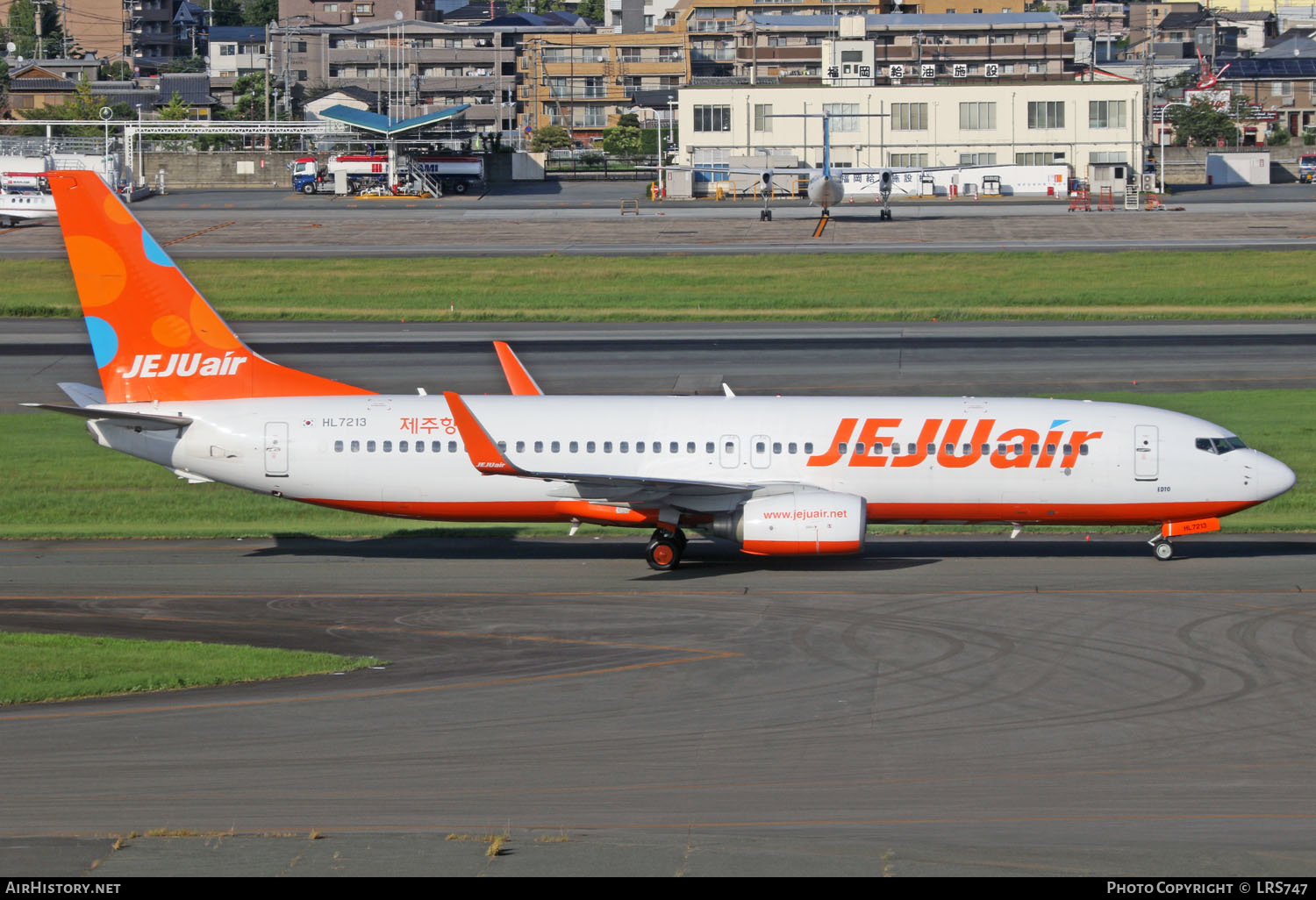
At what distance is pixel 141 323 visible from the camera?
3316 cm

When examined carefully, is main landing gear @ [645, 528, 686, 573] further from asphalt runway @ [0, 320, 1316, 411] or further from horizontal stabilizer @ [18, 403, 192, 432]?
asphalt runway @ [0, 320, 1316, 411]

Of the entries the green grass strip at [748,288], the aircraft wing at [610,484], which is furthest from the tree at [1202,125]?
the aircraft wing at [610,484]

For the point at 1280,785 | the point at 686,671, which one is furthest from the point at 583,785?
the point at 1280,785

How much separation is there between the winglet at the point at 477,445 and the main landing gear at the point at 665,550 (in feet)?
11.4

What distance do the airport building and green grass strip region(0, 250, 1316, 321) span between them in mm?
47653

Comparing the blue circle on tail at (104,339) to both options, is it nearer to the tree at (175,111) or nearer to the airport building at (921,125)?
the airport building at (921,125)

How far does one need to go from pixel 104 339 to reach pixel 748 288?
4577 cm

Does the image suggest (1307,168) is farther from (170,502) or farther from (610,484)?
(610,484)

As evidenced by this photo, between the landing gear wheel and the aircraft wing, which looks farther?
the landing gear wheel

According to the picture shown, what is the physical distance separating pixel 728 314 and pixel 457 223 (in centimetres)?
3581

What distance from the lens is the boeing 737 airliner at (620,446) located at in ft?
105

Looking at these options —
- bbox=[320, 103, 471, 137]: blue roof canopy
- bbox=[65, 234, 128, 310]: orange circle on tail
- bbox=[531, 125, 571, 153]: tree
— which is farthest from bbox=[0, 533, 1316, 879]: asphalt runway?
bbox=[531, 125, 571, 153]: tree

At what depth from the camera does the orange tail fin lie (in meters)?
32.9

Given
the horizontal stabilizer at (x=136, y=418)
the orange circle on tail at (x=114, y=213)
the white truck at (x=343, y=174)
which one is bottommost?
the horizontal stabilizer at (x=136, y=418)
